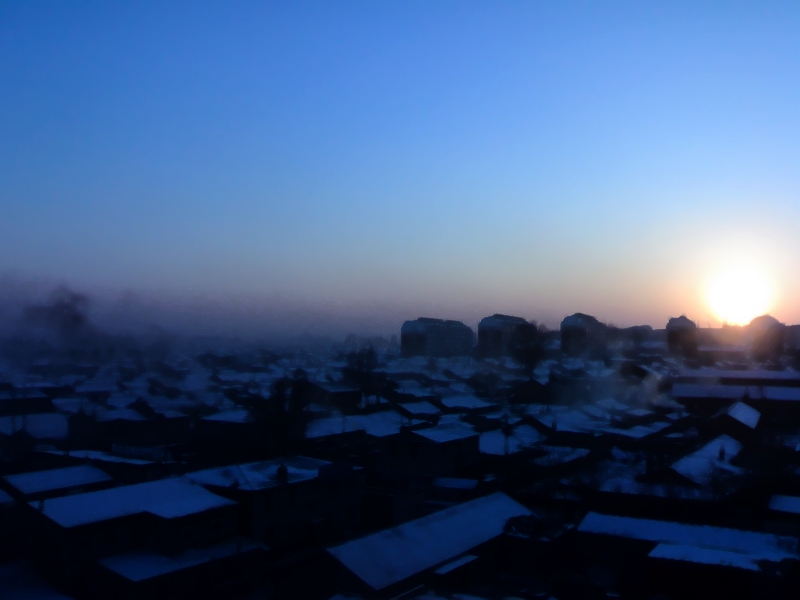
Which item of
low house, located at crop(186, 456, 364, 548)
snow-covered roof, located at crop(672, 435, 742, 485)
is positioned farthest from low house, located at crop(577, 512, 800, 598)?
low house, located at crop(186, 456, 364, 548)

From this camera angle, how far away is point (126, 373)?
32.1m

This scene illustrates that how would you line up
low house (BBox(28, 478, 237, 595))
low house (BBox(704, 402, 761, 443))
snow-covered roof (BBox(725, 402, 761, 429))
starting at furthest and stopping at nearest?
snow-covered roof (BBox(725, 402, 761, 429)) → low house (BBox(704, 402, 761, 443)) → low house (BBox(28, 478, 237, 595))

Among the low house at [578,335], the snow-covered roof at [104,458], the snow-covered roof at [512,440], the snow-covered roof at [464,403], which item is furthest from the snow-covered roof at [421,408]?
the low house at [578,335]

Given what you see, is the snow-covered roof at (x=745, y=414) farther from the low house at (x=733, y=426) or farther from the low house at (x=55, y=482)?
the low house at (x=55, y=482)

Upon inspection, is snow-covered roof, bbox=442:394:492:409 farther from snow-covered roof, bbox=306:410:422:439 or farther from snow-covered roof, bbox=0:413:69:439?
snow-covered roof, bbox=0:413:69:439

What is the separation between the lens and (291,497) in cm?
1010

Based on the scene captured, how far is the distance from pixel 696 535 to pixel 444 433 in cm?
645

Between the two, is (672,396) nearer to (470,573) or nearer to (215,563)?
(470,573)

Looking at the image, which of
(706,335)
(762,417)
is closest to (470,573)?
(762,417)

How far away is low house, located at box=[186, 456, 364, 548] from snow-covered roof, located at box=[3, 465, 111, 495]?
2.36 metres

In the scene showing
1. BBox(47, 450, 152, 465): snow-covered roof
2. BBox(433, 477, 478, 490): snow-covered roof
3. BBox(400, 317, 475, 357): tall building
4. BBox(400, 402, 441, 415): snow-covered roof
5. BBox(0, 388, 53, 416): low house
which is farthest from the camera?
BBox(400, 317, 475, 357): tall building

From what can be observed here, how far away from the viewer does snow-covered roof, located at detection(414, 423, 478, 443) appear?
1360cm

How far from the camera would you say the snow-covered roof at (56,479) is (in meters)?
10.5

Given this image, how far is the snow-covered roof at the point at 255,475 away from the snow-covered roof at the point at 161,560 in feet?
4.13
